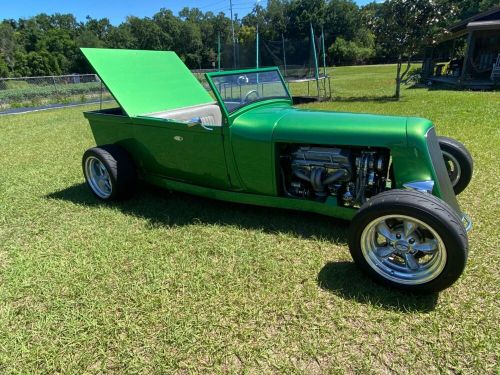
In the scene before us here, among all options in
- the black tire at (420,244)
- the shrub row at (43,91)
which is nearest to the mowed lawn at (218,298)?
the black tire at (420,244)

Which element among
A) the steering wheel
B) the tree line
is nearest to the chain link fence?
the steering wheel

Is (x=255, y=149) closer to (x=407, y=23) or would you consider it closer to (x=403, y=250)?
(x=403, y=250)

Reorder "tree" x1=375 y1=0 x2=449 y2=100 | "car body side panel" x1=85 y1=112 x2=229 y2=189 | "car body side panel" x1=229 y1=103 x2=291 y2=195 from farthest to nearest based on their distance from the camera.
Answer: "tree" x1=375 y1=0 x2=449 y2=100 → "car body side panel" x1=85 y1=112 x2=229 y2=189 → "car body side panel" x1=229 y1=103 x2=291 y2=195

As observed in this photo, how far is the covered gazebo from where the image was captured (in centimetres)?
1530

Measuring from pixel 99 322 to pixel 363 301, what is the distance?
1.85m

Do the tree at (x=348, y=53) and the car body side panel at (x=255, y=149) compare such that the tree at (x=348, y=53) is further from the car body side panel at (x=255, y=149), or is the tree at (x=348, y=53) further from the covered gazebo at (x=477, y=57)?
the car body side panel at (x=255, y=149)

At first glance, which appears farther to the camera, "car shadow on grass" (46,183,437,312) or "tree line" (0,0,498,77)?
"tree line" (0,0,498,77)

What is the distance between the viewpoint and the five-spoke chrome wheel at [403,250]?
2350 millimetres

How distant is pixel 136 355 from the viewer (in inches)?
83.4

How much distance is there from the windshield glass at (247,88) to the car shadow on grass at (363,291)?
1.81 m

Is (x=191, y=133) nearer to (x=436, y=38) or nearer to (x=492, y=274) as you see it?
(x=492, y=274)

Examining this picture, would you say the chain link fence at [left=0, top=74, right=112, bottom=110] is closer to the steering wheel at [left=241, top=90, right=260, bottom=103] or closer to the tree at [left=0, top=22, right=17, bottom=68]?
the steering wheel at [left=241, top=90, right=260, bottom=103]

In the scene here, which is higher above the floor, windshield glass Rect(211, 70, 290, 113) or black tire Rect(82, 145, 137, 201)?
windshield glass Rect(211, 70, 290, 113)

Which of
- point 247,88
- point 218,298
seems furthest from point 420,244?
point 247,88
